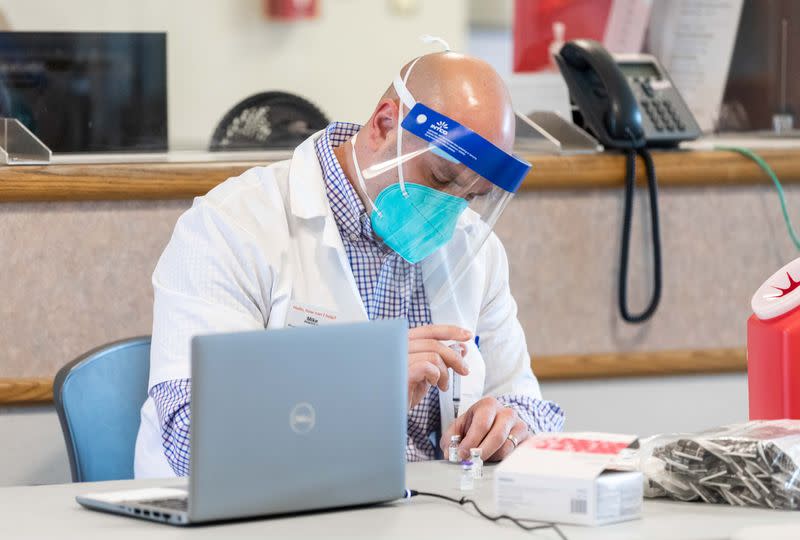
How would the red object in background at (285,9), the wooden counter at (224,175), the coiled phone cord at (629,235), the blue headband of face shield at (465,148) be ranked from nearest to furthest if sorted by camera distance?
the blue headband of face shield at (465,148)
the wooden counter at (224,175)
the coiled phone cord at (629,235)
the red object in background at (285,9)

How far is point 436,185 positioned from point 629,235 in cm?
86

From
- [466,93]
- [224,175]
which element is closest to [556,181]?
[224,175]

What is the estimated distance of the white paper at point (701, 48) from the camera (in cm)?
296

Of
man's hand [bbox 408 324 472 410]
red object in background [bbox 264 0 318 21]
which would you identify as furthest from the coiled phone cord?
red object in background [bbox 264 0 318 21]

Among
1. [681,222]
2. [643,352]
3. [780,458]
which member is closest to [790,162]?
[681,222]

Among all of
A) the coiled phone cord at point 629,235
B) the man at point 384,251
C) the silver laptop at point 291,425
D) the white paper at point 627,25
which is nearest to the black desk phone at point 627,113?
the coiled phone cord at point 629,235

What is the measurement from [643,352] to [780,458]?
1156 mm

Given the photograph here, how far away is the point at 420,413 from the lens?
1879 mm

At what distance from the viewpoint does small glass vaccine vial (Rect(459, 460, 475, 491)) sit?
1.50 meters

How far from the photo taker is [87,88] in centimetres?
238

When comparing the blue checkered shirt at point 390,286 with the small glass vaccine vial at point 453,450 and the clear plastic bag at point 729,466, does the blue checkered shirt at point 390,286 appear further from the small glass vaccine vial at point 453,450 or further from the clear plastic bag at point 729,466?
the clear plastic bag at point 729,466

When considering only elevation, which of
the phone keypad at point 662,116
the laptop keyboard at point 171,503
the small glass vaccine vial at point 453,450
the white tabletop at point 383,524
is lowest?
the small glass vaccine vial at point 453,450

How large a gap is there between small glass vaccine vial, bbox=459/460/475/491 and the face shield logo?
418 mm

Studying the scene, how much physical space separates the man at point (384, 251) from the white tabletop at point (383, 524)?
25cm
